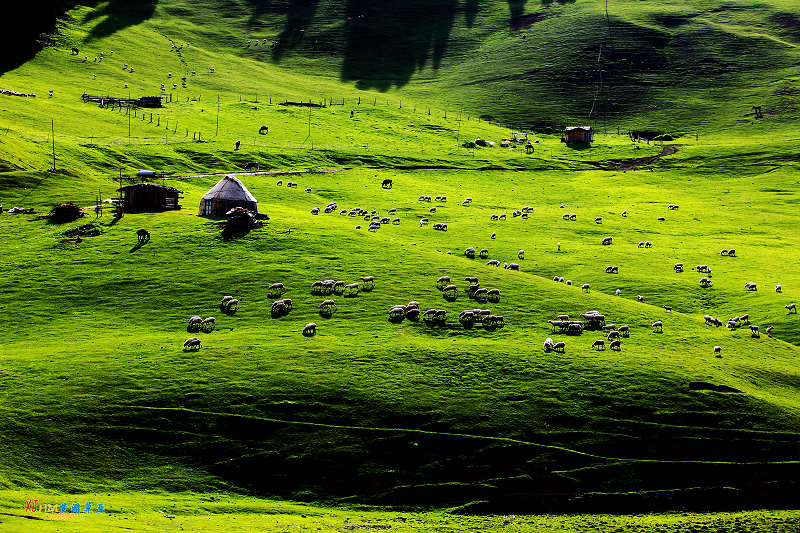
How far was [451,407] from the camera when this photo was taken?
53281mm

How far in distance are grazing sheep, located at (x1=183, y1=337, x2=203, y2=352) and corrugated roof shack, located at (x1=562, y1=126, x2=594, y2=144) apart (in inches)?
5076

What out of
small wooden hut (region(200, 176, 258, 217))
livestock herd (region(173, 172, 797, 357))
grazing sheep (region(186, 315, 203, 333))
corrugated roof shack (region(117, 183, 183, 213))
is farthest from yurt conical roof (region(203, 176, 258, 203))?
grazing sheep (region(186, 315, 203, 333))

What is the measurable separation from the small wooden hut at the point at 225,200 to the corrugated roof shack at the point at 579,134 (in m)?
98.0

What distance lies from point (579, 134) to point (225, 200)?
332 feet

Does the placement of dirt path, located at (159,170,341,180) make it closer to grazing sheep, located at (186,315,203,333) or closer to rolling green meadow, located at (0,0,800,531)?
rolling green meadow, located at (0,0,800,531)

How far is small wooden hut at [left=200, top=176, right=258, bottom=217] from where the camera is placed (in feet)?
302

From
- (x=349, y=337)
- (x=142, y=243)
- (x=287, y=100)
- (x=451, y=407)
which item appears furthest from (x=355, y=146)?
(x=451, y=407)

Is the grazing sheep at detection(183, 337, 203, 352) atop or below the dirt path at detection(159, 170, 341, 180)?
atop

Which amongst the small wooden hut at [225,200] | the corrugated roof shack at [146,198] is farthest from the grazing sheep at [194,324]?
the corrugated roof shack at [146,198]

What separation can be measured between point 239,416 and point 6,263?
37475mm

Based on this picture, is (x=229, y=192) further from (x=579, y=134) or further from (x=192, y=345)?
(x=579, y=134)

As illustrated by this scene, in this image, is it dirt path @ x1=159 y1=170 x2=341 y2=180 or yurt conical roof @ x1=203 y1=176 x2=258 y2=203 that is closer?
yurt conical roof @ x1=203 y1=176 x2=258 y2=203

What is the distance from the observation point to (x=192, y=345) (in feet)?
194

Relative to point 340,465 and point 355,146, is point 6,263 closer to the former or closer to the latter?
point 340,465
